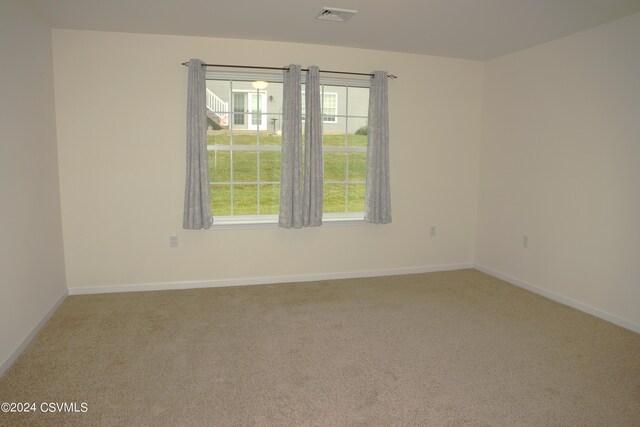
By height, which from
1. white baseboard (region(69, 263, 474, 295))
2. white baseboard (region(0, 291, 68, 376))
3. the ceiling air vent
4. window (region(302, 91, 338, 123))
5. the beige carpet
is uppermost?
the ceiling air vent

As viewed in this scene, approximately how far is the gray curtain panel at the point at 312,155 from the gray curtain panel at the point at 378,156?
0.59m

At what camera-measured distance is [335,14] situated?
3209 millimetres

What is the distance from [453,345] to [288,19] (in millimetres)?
2973

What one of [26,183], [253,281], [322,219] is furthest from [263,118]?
[26,183]

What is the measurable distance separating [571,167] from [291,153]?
273cm

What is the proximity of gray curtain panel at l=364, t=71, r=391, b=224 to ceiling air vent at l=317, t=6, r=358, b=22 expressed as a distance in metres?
1.07

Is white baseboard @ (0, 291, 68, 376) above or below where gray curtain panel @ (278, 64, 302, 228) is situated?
below

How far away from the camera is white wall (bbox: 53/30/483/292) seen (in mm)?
3760

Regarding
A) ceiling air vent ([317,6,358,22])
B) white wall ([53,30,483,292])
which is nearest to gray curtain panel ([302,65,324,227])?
white wall ([53,30,483,292])

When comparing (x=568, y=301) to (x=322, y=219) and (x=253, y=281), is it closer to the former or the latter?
(x=322, y=219)

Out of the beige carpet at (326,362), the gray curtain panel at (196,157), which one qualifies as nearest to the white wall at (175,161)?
the gray curtain panel at (196,157)

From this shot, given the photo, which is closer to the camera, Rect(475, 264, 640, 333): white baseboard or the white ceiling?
the white ceiling

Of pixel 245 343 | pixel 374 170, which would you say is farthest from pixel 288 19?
pixel 245 343

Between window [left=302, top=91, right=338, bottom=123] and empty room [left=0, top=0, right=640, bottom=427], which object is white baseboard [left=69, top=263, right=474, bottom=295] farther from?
window [left=302, top=91, right=338, bottom=123]
